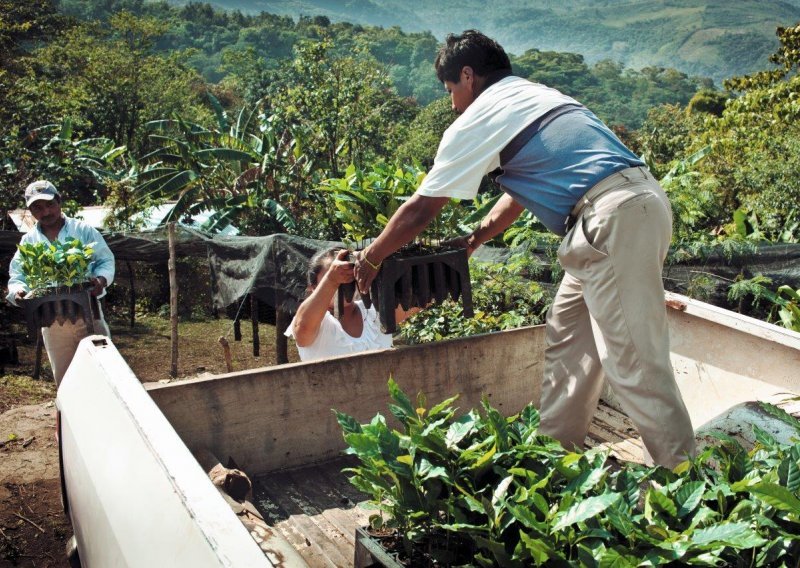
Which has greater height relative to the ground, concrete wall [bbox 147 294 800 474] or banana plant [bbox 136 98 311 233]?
concrete wall [bbox 147 294 800 474]

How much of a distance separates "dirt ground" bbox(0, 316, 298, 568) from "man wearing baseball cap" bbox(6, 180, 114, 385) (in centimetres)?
56

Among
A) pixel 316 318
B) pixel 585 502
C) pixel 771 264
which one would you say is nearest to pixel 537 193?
pixel 316 318

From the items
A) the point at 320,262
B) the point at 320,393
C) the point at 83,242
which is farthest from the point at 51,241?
the point at 320,393

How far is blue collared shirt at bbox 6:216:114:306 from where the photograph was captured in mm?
5199

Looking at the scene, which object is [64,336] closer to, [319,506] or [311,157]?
[319,506]

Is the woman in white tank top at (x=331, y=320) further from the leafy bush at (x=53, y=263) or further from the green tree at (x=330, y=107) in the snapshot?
the green tree at (x=330, y=107)

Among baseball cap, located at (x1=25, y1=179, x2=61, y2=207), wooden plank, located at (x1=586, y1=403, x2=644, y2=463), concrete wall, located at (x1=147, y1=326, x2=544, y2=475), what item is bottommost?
wooden plank, located at (x1=586, y1=403, x2=644, y2=463)

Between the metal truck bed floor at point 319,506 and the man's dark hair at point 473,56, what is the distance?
67.1 inches

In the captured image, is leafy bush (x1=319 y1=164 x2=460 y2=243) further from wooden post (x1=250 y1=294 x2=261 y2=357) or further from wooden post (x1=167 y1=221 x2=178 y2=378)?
wooden post (x1=250 y1=294 x2=261 y2=357)

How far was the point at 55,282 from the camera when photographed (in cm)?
496

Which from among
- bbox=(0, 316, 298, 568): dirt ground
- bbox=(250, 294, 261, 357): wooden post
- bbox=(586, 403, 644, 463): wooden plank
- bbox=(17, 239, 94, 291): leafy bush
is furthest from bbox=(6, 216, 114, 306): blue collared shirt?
bbox=(250, 294, 261, 357): wooden post

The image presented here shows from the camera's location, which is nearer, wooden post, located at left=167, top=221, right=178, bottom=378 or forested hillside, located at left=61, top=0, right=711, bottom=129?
wooden post, located at left=167, top=221, right=178, bottom=378

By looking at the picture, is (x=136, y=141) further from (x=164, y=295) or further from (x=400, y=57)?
(x=400, y=57)

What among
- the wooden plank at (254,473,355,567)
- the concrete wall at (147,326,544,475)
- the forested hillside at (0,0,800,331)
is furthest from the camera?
the forested hillside at (0,0,800,331)
